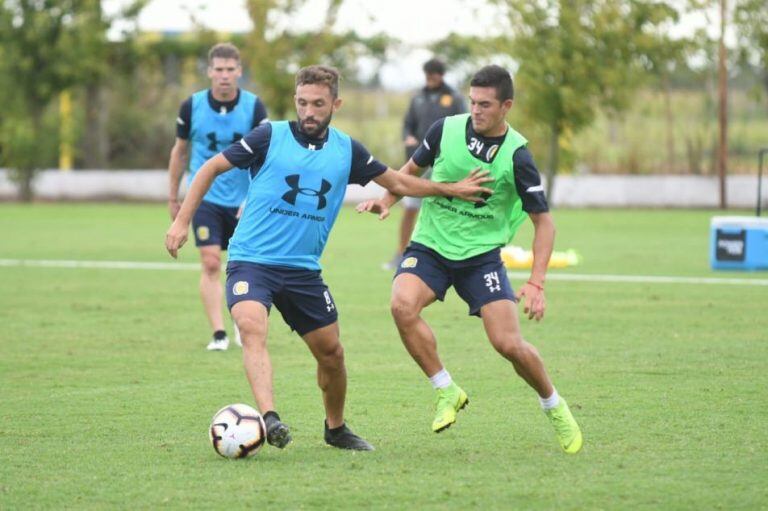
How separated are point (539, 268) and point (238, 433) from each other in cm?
178

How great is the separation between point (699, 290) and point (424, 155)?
769 cm

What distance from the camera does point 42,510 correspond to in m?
5.56

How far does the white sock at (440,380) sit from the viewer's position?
23.8 ft

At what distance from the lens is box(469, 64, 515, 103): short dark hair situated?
7156 mm

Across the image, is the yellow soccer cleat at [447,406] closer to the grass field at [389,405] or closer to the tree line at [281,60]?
the grass field at [389,405]

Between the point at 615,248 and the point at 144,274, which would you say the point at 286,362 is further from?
the point at 615,248

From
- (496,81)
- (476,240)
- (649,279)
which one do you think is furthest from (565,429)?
(649,279)

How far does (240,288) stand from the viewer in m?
6.79

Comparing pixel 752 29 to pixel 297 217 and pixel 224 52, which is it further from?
pixel 297 217

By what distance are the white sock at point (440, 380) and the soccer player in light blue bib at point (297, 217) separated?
22.6 inches

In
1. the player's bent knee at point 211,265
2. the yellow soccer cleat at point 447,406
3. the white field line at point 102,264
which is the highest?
the player's bent knee at point 211,265

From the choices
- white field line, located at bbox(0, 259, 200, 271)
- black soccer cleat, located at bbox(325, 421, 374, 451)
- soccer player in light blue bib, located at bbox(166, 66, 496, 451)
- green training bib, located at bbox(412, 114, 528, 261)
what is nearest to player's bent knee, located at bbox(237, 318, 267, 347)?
soccer player in light blue bib, located at bbox(166, 66, 496, 451)

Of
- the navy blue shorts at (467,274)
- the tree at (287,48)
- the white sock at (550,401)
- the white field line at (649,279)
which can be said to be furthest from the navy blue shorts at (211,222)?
the tree at (287,48)

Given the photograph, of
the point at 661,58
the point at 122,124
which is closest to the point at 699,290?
the point at 661,58
